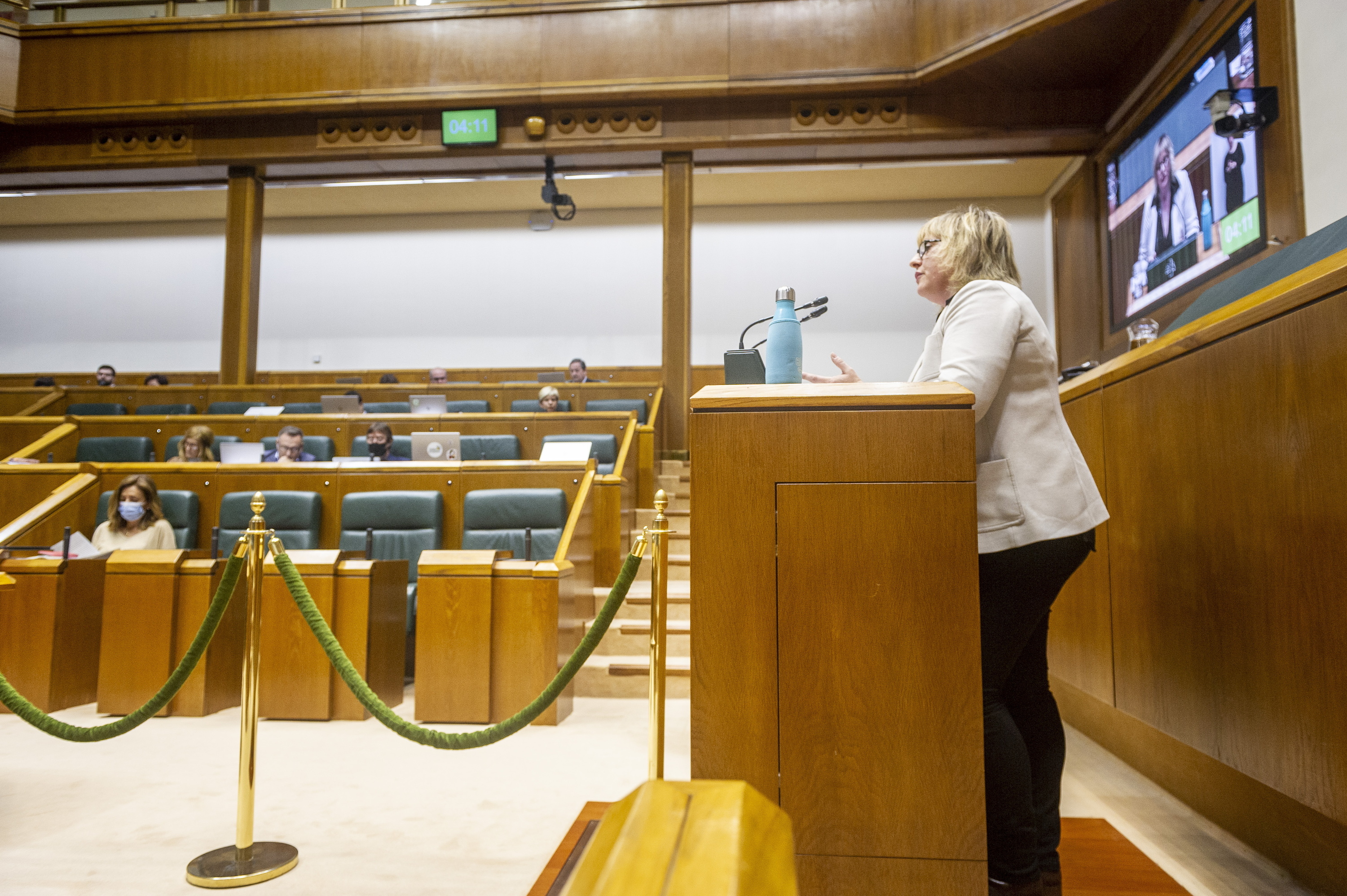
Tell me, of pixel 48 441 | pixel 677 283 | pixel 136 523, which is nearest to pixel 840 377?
pixel 136 523

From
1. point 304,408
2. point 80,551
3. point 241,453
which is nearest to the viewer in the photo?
point 80,551

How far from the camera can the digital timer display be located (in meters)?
5.94

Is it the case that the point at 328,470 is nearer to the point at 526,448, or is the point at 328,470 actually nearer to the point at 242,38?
the point at 526,448

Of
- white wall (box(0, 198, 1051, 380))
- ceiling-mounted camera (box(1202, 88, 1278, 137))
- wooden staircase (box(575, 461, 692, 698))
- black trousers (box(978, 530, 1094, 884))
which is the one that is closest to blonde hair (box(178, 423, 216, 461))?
wooden staircase (box(575, 461, 692, 698))

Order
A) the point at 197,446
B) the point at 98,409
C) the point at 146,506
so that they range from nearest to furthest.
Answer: the point at 146,506, the point at 197,446, the point at 98,409

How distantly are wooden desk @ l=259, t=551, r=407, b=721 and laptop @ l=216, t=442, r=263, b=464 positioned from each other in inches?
53.0

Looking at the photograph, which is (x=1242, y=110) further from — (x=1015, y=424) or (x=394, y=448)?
(x=394, y=448)

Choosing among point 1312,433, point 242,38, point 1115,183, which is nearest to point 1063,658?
point 1312,433

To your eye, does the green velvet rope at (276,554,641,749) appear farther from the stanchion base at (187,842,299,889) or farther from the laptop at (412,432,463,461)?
the laptop at (412,432,463,461)

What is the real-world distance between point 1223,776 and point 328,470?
3.33m

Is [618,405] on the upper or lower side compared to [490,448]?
upper

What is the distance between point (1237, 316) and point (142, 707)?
7.10ft

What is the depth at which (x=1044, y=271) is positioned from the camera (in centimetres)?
759

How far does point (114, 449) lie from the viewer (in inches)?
183
